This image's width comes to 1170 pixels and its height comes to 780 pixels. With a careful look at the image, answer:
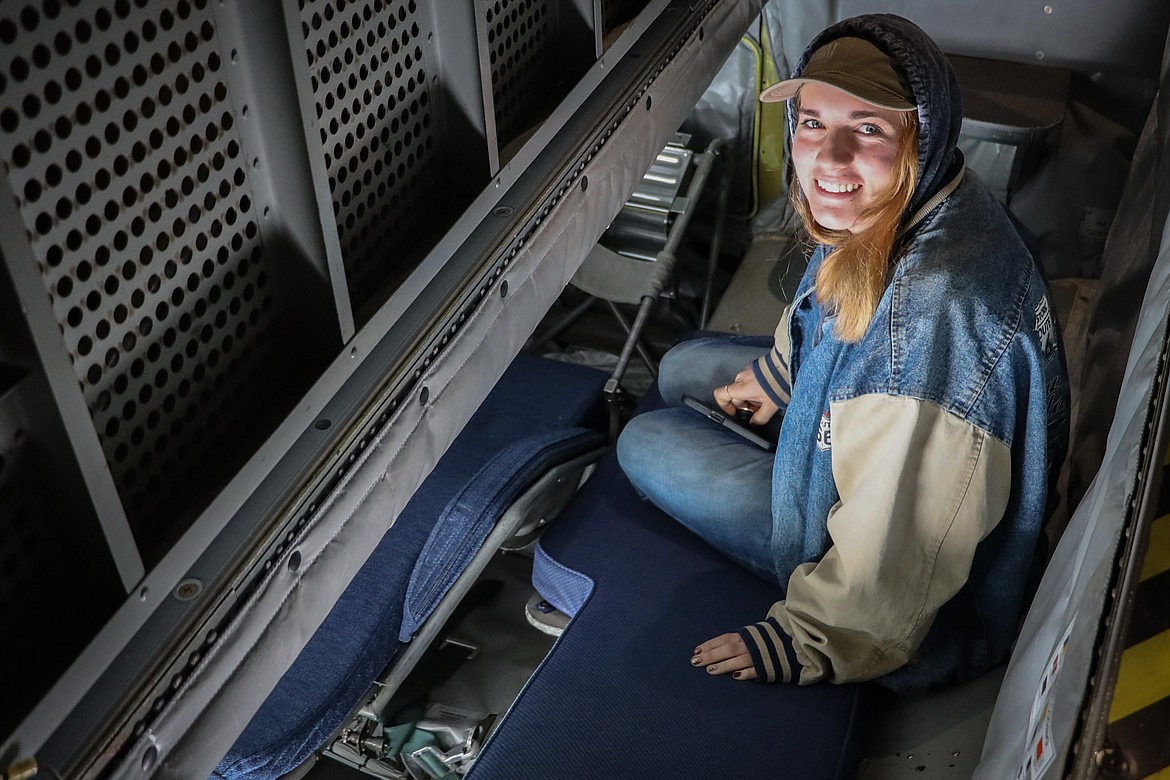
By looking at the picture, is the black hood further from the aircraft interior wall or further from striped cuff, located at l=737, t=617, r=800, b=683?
striped cuff, located at l=737, t=617, r=800, b=683

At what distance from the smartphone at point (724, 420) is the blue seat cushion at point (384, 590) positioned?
26 centimetres

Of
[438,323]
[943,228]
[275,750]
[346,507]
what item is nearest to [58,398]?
[346,507]

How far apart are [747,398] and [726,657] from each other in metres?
0.72

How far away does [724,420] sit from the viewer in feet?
8.06

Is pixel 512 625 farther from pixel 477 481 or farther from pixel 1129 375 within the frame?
pixel 1129 375

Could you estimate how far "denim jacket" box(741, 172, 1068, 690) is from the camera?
1.66 metres

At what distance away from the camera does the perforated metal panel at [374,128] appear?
4.67 ft

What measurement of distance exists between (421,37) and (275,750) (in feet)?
3.95

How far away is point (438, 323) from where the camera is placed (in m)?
1.63

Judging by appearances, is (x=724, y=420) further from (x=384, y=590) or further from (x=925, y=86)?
(x=925, y=86)

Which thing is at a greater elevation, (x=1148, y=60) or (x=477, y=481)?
(x=1148, y=60)

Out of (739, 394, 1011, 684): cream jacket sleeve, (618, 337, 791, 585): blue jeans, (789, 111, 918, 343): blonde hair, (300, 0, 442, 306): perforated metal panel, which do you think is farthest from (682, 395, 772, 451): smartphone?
(300, 0, 442, 306): perforated metal panel

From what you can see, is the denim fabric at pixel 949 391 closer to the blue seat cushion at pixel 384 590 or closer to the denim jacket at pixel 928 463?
the denim jacket at pixel 928 463

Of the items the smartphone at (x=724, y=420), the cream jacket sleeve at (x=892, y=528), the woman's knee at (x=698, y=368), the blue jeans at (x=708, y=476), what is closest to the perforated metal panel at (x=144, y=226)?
the cream jacket sleeve at (x=892, y=528)
